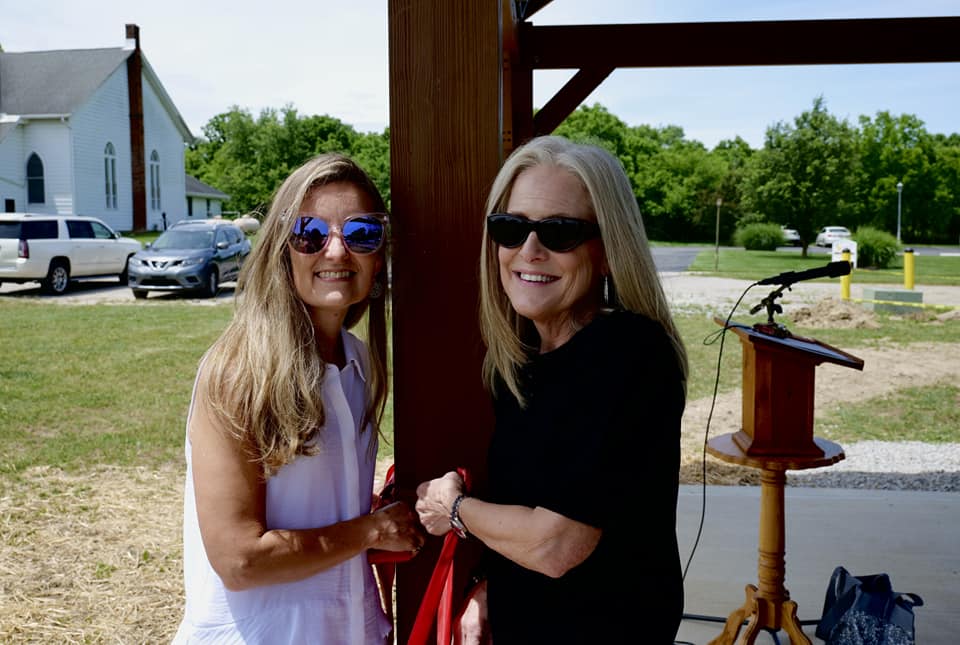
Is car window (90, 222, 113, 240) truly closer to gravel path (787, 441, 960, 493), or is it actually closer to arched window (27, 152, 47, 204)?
arched window (27, 152, 47, 204)

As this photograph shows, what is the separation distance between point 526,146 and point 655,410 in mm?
559

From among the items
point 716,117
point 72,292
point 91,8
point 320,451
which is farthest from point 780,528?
point 716,117

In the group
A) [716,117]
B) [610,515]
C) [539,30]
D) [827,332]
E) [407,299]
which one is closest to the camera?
[610,515]

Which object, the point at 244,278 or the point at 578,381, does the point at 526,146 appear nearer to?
the point at 578,381

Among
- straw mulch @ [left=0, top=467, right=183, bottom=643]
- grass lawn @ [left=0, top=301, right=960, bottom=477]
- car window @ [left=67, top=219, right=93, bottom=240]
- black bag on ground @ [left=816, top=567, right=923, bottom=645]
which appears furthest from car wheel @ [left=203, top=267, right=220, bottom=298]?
black bag on ground @ [left=816, top=567, right=923, bottom=645]

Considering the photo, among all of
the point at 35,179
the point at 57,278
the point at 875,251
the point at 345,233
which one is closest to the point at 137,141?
the point at 35,179

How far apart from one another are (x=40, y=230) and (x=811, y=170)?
27.3m

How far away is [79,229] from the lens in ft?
54.1

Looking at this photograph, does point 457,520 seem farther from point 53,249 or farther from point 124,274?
point 124,274

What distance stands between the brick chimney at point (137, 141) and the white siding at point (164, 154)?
39 cm

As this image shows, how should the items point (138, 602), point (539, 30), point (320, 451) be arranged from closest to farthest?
1. point (320, 451)
2. point (138, 602)
3. point (539, 30)

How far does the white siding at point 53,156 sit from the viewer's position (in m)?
26.0

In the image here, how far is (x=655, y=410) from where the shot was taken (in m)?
1.33

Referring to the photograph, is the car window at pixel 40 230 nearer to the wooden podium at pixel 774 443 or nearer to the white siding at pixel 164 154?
the white siding at pixel 164 154
